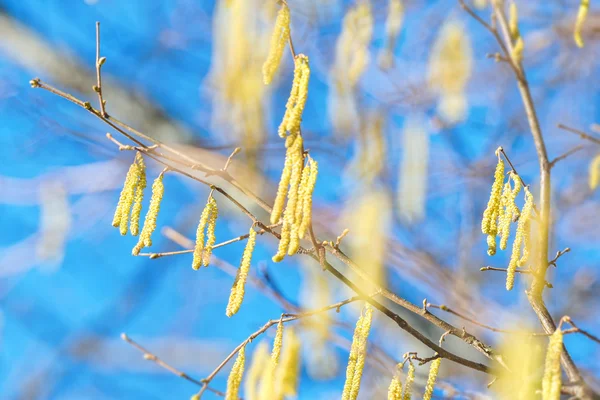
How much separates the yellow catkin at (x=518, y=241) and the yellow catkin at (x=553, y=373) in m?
0.13

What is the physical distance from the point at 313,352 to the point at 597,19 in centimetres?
172

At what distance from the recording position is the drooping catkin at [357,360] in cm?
74

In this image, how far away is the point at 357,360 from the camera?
0.76 meters

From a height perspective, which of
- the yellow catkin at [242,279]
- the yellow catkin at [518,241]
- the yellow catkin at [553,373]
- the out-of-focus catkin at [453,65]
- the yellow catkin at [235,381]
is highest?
the out-of-focus catkin at [453,65]

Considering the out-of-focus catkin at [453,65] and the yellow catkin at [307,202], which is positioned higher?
the out-of-focus catkin at [453,65]

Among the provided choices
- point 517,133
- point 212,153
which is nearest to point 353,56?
point 212,153

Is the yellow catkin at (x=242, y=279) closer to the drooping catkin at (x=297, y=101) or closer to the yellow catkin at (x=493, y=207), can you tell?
the drooping catkin at (x=297, y=101)

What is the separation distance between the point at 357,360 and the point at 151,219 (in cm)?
31

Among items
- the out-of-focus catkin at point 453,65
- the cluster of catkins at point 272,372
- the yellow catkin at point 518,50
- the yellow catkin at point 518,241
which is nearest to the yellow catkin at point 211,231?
the cluster of catkins at point 272,372

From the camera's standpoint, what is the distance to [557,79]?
2.88m

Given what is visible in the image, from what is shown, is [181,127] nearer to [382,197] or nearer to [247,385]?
[382,197]

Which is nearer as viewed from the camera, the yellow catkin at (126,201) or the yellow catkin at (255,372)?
the yellow catkin at (126,201)

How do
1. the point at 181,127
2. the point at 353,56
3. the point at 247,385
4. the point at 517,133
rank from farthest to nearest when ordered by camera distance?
the point at 517,133, the point at 181,127, the point at 353,56, the point at 247,385

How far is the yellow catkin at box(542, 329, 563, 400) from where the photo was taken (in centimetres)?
60
